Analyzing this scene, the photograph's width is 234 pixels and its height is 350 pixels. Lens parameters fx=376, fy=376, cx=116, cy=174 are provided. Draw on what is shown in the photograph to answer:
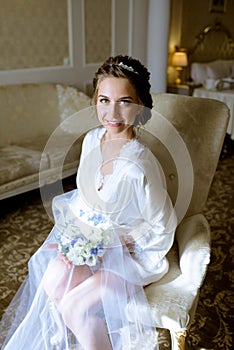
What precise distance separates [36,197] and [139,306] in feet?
7.19

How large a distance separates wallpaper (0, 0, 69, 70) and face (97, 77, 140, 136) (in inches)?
94.3

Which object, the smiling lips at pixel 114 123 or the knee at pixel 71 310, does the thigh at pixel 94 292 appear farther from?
the smiling lips at pixel 114 123

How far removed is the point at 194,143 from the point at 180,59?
424 centimetres

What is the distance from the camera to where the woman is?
1.21m

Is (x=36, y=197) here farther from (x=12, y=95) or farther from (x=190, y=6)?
(x=190, y=6)

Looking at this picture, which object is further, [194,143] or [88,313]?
[194,143]

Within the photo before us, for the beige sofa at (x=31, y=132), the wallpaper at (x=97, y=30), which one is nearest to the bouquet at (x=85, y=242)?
the beige sofa at (x=31, y=132)

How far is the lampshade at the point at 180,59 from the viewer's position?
5.48m

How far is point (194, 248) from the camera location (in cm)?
133

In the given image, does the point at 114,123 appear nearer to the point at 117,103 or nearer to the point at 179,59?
the point at 117,103

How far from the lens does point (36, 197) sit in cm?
324

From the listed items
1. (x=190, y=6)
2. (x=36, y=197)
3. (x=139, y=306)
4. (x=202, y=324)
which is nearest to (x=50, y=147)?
(x=36, y=197)

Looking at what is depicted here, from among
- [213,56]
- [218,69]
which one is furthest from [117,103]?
[213,56]

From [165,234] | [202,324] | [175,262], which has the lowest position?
[202,324]
